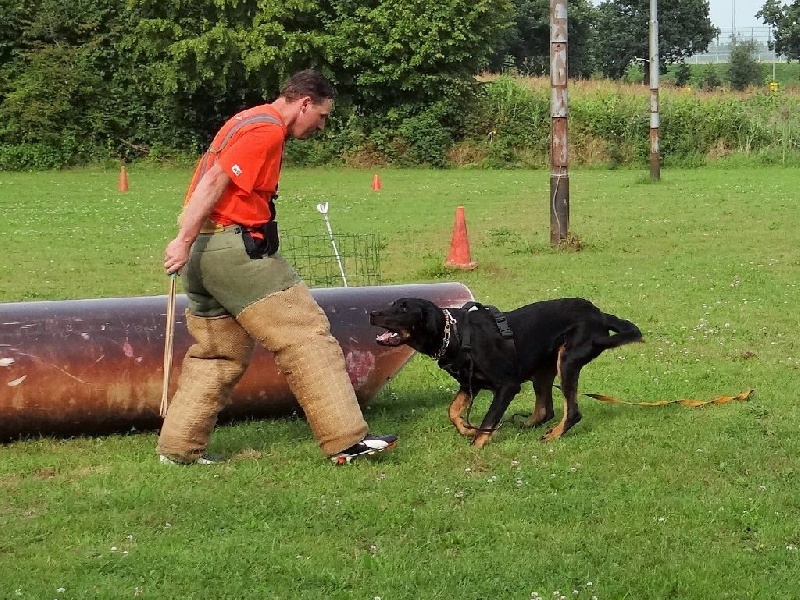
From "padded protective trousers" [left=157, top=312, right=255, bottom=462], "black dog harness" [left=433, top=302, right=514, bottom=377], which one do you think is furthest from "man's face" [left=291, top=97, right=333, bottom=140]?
"black dog harness" [left=433, top=302, right=514, bottom=377]

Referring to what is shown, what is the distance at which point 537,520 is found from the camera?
507cm

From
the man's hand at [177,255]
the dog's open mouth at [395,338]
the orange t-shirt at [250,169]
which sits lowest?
the dog's open mouth at [395,338]

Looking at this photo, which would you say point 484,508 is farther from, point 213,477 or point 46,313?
point 46,313

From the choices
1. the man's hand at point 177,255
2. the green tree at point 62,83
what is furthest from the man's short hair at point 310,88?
the green tree at point 62,83

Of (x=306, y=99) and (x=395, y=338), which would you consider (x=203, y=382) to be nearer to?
(x=395, y=338)

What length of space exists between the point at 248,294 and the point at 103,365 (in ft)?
4.53

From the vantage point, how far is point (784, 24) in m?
85.8

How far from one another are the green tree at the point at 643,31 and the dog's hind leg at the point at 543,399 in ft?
229

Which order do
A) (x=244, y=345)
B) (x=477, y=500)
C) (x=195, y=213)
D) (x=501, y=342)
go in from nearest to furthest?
1. (x=477, y=500)
2. (x=195, y=213)
3. (x=244, y=345)
4. (x=501, y=342)

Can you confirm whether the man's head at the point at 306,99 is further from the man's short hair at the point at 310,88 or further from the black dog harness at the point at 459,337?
the black dog harness at the point at 459,337

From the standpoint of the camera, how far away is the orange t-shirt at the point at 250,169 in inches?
218

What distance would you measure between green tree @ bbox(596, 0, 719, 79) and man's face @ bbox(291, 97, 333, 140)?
2790 inches

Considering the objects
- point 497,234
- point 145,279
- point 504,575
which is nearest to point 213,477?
point 504,575

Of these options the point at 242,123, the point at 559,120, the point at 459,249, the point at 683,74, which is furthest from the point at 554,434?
the point at 683,74
